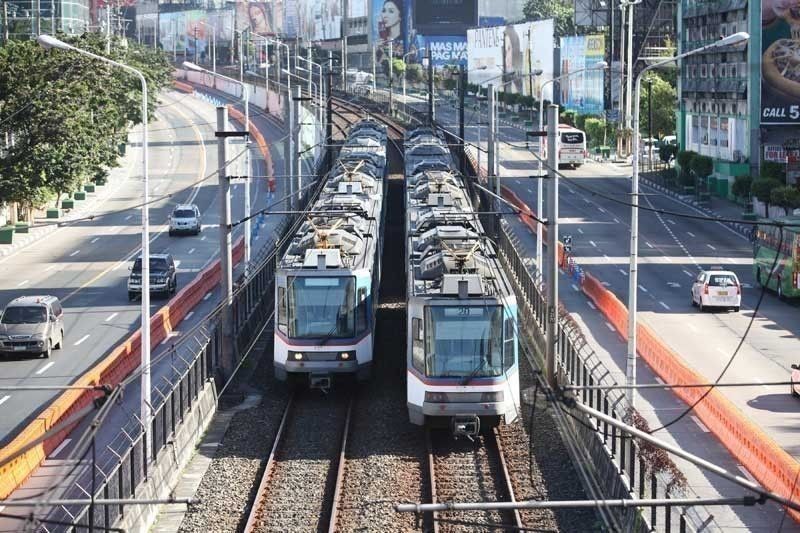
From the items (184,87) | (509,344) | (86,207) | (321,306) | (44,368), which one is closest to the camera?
(509,344)

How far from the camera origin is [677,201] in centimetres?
9138

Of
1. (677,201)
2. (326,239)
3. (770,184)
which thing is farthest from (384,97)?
(326,239)

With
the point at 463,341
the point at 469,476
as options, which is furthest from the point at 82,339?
the point at 469,476

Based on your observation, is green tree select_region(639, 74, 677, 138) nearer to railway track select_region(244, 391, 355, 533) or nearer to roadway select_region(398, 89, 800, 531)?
roadway select_region(398, 89, 800, 531)

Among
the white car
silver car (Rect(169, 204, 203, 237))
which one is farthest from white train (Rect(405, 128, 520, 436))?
silver car (Rect(169, 204, 203, 237))

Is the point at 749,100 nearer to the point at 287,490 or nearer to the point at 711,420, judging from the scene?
the point at 711,420

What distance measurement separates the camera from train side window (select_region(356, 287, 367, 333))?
115ft

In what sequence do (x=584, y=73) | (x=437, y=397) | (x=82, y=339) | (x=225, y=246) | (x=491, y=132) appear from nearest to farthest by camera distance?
(x=437, y=397) → (x=225, y=246) → (x=82, y=339) → (x=491, y=132) → (x=584, y=73)

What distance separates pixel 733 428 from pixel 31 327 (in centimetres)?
2161

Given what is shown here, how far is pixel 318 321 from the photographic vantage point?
34656mm

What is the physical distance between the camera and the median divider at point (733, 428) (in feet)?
91.6

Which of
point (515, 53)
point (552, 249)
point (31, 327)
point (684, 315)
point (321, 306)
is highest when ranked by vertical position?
point (515, 53)

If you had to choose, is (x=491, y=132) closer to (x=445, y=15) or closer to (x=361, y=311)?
(x=361, y=311)

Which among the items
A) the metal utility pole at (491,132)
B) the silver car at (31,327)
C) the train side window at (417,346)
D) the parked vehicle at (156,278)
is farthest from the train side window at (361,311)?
the metal utility pole at (491,132)
